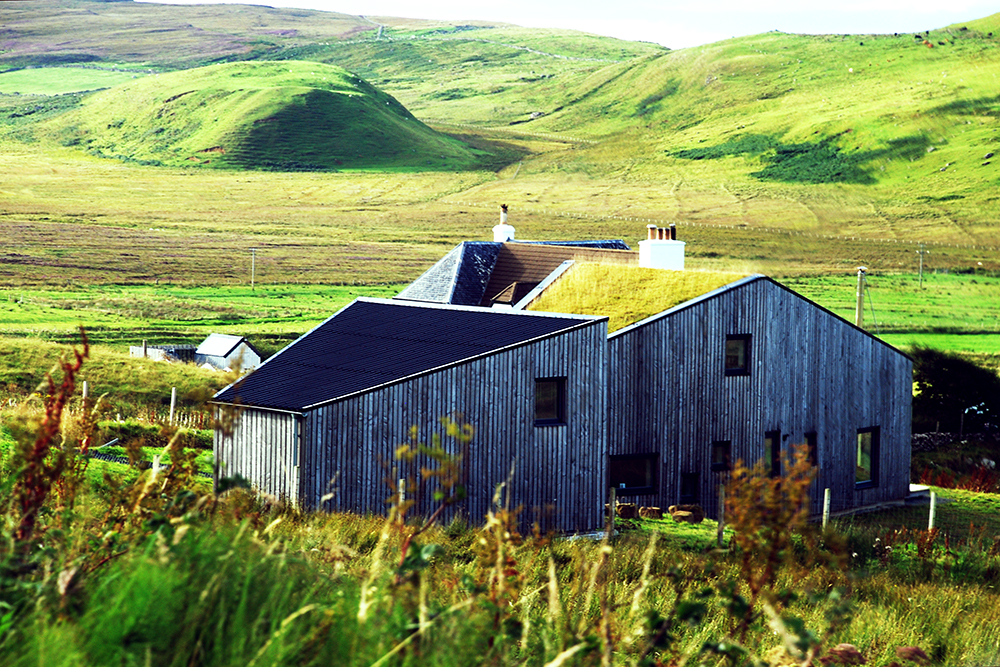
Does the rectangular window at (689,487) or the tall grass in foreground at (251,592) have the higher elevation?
the tall grass in foreground at (251,592)

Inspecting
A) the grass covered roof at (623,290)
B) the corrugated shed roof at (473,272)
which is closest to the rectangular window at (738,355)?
the grass covered roof at (623,290)

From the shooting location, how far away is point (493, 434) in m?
21.3

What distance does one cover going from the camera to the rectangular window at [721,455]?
88.9 feet

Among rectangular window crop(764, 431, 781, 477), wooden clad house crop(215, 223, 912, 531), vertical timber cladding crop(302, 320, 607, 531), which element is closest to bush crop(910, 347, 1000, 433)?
wooden clad house crop(215, 223, 912, 531)

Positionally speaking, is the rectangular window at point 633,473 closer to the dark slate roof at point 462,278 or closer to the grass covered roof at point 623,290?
the grass covered roof at point 623,290

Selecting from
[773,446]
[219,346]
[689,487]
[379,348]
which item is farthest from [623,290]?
[219,346]

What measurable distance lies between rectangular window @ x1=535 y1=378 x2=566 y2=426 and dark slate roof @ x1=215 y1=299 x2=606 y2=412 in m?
0.99

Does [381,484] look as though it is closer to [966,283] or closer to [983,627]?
[983,627]

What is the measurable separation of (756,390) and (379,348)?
33.7 feet

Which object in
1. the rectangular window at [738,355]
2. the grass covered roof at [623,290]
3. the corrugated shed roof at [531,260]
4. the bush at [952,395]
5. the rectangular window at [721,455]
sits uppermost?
the corrugated shed roof at [531,260]

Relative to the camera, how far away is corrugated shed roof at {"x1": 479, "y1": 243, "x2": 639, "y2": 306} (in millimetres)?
32844

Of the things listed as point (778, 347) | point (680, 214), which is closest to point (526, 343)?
point (778, 347)

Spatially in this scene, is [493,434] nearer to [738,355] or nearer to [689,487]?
[689,487]

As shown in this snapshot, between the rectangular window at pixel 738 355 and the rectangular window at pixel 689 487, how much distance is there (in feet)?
9.06
